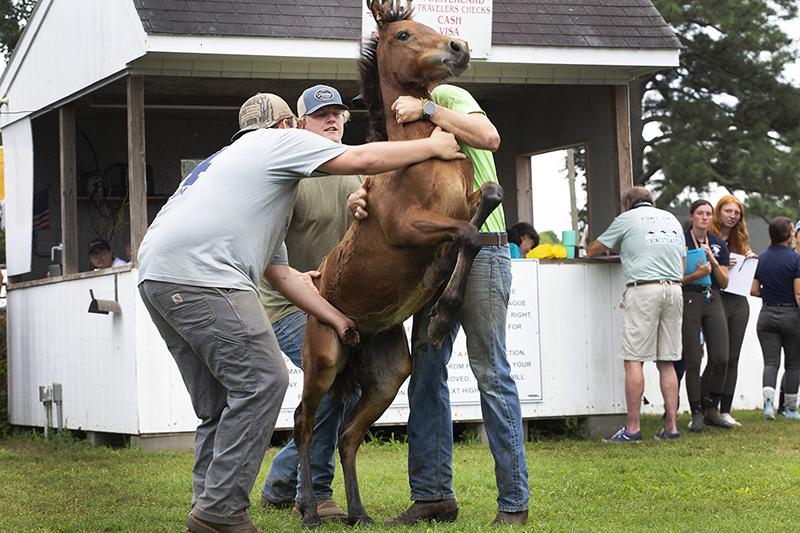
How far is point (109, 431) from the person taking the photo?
7812mm

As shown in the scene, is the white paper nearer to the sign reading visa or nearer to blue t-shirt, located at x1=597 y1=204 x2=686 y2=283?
blue t-shirt, located at x1=597 y1=204 x2=686 y2=283

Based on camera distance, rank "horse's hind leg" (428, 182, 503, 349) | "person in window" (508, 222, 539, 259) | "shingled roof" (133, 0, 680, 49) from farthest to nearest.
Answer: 1. "person in window" (508, 222, 539, 259)
2. "shingled roof" (133, 0, 680, 49)
3. "horse's hind leg" (428, 182, 503, 349)

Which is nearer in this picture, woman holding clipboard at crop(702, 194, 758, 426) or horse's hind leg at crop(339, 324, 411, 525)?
horse's hind leg at crop(339, 324, 411, 525)

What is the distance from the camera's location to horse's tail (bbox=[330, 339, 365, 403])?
430 cm

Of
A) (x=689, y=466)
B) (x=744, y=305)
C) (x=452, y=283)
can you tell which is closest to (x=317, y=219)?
(x=452, y=283)

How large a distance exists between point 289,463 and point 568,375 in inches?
155

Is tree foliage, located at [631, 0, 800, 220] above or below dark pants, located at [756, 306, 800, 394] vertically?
above

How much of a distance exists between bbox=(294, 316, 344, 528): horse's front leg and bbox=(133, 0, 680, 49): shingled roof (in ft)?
13.0

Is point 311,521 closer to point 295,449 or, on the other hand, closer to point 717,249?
point 295,449

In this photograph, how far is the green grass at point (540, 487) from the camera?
14.0 ft

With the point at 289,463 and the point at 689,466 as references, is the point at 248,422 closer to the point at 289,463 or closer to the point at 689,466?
the point at 289,463

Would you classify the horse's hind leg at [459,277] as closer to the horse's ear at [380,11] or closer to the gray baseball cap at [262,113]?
the horse's ear at [380,11]

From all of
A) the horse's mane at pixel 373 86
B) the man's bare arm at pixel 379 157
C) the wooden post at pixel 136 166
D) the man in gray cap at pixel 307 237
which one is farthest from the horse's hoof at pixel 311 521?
the wooden post at pixel 136 166

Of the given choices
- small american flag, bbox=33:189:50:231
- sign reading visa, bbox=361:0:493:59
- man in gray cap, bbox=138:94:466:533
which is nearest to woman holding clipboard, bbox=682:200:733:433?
sign reading visa, bbox=361:0:493:59
